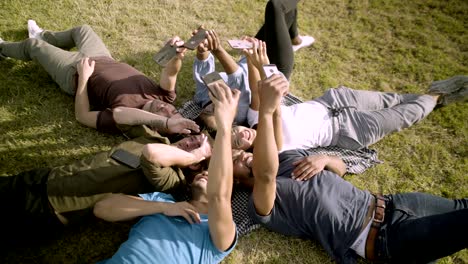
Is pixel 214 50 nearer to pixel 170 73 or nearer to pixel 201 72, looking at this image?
pixel 201 72

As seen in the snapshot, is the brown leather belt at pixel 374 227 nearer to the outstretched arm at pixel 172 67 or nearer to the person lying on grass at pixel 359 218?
the person lying on grass at pixel 359 218

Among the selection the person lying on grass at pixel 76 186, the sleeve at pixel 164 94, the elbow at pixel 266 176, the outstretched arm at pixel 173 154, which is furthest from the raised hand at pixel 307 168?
the sleeve at pixel 164 94

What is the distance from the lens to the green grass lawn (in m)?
3.03

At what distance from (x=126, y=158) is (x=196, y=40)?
1196mm

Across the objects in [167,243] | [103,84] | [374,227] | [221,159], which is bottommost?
[374,227]

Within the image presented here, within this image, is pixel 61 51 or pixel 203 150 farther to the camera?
pixel 61 51

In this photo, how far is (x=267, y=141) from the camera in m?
2.18

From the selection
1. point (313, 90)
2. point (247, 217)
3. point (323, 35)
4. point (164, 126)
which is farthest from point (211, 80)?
point (323, 35)

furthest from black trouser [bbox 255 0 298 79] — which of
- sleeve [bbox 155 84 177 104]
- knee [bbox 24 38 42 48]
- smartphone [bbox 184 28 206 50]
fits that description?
knee [bbox 24 38 42 48]

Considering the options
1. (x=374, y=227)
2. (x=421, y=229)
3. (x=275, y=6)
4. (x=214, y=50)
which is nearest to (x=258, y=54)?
(x=214, y=50)

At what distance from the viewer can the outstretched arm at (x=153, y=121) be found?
298cm

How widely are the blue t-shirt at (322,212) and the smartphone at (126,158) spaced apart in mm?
911

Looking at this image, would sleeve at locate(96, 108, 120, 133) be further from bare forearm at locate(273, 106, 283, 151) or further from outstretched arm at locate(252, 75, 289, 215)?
outstretched arm at locate(252, 75, 289, 215)

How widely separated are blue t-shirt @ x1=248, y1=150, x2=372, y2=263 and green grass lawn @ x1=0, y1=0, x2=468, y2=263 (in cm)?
31
